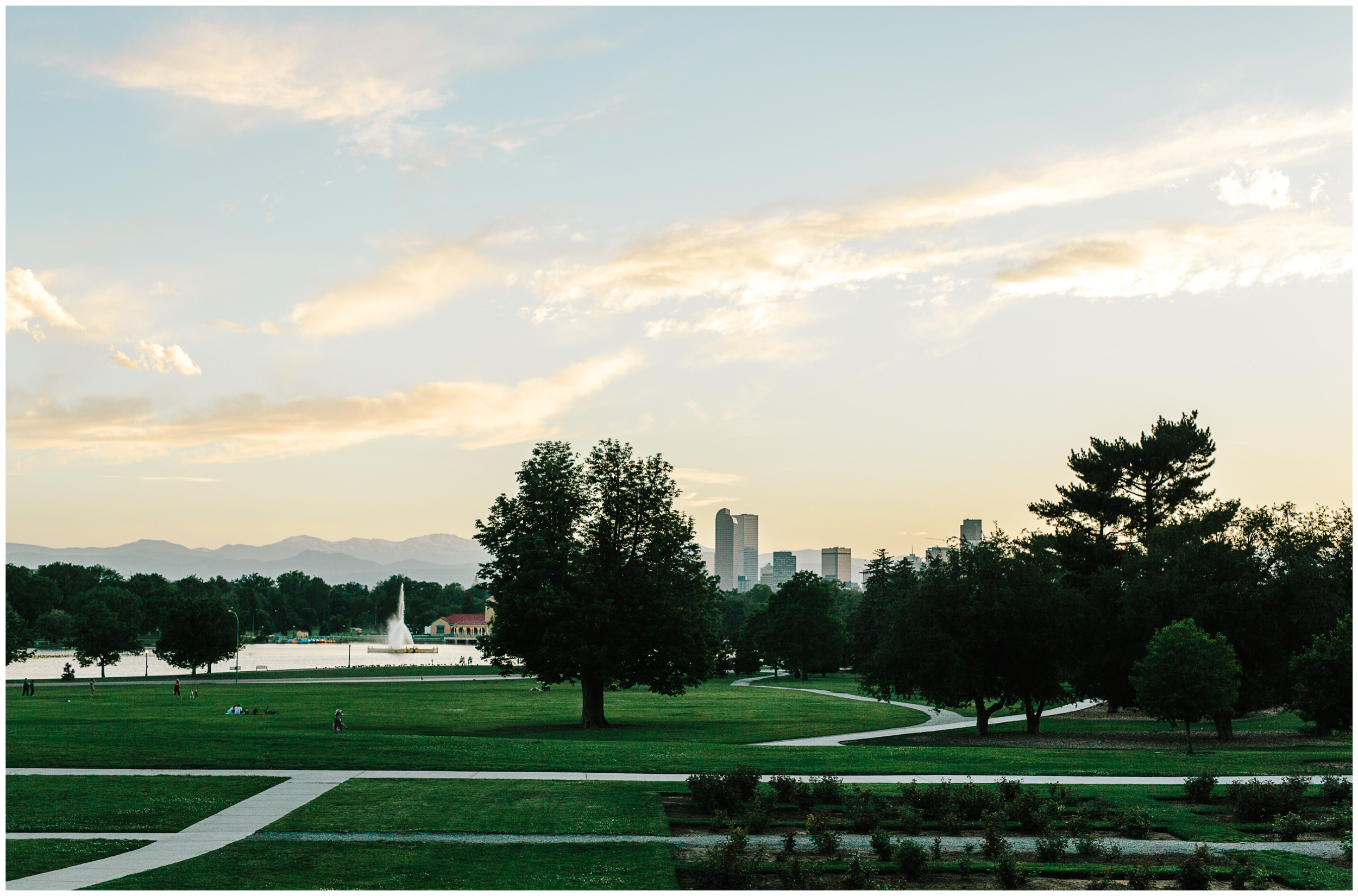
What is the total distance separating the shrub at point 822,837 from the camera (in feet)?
53.7

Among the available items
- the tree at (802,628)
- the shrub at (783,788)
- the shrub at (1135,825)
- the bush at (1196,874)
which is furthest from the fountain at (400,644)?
the bush at (1196,874)

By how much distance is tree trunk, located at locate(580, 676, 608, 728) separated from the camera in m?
45.2

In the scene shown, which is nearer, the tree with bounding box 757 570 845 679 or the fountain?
the tree with bounding box 757 570 845 679

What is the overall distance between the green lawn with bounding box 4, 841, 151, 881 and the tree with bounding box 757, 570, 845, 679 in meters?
83.9

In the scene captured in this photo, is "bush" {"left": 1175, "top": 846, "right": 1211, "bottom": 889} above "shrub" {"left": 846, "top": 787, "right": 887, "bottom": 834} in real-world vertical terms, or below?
above

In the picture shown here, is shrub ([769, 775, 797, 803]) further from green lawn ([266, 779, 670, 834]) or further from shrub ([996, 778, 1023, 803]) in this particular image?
shrub ([996, 778, 1023, 803])

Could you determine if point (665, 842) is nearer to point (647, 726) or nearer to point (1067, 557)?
point (647, 726)

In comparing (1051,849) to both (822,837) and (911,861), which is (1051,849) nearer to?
(911,861)

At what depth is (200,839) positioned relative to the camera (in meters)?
17.2

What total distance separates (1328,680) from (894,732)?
18431mm

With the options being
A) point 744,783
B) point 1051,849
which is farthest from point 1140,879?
point 744,783

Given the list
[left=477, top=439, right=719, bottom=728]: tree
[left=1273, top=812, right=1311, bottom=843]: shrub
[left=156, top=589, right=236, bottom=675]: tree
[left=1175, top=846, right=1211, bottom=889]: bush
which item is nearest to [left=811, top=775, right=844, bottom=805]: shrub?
[left=1175, top=846, right=1211, bottom=889]: bush

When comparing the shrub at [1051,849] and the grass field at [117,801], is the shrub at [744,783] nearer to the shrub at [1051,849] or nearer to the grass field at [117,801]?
the shrub at [1051,849]

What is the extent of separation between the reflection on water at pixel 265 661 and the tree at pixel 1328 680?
93144 mm
